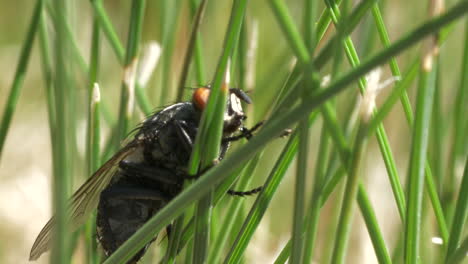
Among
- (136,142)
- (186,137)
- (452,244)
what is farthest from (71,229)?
(452,244)

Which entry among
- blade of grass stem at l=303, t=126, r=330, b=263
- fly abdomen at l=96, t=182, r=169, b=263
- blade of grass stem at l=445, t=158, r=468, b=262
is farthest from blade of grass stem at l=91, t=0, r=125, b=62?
blade of grass stem at l=445, t=158, r=468, b=262

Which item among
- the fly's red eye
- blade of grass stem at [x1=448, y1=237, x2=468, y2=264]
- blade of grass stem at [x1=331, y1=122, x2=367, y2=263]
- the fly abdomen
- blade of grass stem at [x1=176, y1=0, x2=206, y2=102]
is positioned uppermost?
blade of grass stem at [x1=176, y1=0, x2=206, y2=102]

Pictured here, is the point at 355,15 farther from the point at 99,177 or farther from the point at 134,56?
the point at 99,177

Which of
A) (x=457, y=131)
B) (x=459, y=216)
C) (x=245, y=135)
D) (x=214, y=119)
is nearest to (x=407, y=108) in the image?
(x=459, y=216)

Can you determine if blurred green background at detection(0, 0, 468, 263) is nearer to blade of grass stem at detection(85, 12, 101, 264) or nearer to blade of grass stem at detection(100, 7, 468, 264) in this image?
blade of grass stem at detection(85, 12, 101, 264)

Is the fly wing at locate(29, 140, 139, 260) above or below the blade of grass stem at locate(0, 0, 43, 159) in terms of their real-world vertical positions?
below

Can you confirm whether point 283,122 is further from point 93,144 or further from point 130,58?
point 93,144

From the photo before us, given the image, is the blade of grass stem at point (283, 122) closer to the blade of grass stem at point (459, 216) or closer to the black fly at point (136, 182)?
the blade of grass stem at point (459, 216)

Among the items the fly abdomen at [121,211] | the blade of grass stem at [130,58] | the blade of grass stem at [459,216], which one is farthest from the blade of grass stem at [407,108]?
the fly abdomen at [121,211]
